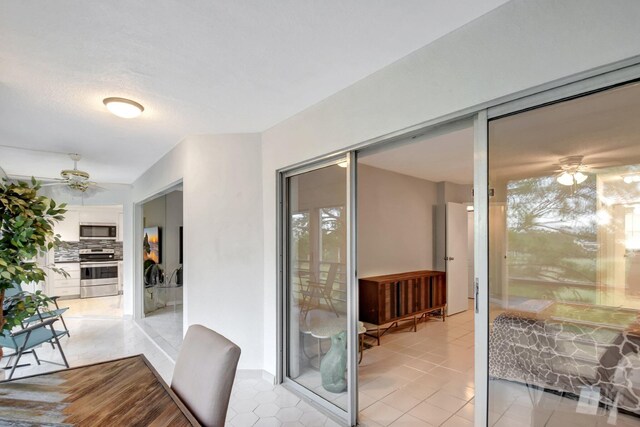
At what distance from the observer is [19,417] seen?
3.91 ft

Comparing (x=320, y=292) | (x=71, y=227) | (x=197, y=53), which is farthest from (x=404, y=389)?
(x=71, y=227)

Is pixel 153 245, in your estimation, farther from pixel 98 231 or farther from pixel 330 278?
pixel 330 278

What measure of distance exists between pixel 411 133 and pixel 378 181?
3.09 metres

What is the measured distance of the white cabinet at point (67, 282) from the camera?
23.1 ft

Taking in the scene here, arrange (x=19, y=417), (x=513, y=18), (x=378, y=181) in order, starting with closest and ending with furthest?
1. (x=19, y=417)
2. (x=513, y=18)
3. (x=378, y=181)

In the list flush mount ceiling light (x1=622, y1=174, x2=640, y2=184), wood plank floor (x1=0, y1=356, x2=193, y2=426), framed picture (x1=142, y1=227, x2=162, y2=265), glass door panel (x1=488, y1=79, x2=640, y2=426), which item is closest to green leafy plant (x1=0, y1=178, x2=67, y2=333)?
wood plank floor (x1=0, y1=356, x2=193, y2=426)

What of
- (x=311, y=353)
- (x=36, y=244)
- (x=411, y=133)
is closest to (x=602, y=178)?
(x=411, y=133)

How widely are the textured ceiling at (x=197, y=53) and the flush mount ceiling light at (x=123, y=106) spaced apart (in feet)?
0.22

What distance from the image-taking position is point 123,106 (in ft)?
8.34

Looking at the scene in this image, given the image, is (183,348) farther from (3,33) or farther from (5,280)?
(3,33)

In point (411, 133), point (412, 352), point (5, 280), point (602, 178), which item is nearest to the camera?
point (602, 178)

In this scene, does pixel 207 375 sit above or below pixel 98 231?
below

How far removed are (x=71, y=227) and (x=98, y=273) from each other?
1.24 meters

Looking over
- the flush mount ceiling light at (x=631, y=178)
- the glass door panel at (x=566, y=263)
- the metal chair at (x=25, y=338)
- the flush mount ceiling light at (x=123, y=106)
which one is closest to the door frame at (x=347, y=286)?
the glass door panel at (x=566, y=263)
